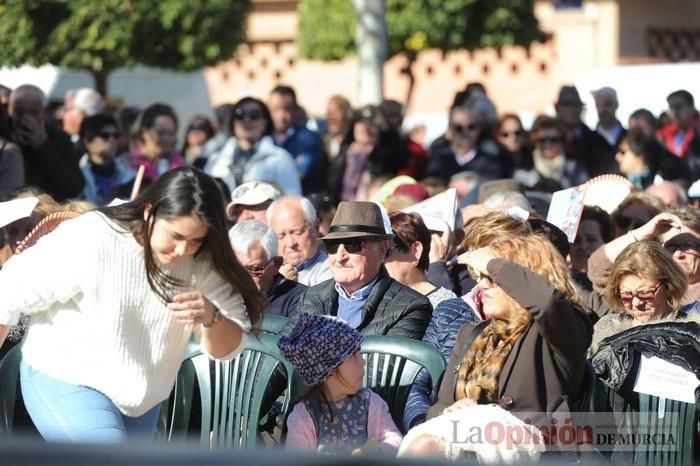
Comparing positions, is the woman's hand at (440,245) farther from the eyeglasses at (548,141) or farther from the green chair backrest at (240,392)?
the eyeglasses at (548,141)

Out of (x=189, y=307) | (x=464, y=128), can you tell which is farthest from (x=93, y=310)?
(x=464, y=128)

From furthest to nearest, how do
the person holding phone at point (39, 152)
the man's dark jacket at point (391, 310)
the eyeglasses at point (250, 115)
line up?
the eyeglasses at point (250, 115) → the person holding phone at point (39, 152) → the man's dark jacket at point (391, 310)

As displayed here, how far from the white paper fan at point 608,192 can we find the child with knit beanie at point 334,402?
3644 millimetres

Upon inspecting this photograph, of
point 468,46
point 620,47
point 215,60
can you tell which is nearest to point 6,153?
point 215,60

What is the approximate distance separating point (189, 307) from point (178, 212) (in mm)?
310

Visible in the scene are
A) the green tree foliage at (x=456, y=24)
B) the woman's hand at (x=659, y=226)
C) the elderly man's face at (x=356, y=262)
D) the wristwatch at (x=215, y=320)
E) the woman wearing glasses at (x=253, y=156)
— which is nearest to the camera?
the wristwatch at (x=215, y=320)

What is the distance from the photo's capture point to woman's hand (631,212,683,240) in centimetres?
678

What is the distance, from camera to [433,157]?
477 inches

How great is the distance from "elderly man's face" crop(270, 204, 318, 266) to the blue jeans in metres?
3.18

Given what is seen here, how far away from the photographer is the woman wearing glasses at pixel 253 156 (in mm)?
10234

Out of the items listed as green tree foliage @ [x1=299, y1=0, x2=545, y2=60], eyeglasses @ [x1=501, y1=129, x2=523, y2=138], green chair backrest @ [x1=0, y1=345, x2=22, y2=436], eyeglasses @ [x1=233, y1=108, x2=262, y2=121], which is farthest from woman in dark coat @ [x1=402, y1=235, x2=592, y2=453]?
green tree foliage @ [x1=299, y1=0, x2=545, y2=60]

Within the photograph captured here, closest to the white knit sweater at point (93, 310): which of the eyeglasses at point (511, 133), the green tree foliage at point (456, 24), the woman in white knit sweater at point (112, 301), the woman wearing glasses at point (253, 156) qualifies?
the woman in white knit sweater at point (112, 301)

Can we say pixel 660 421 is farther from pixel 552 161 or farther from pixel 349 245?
pixel 552 161

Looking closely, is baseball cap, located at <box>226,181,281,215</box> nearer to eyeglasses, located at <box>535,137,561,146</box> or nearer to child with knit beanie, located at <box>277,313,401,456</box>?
child with knit beanie, located at <box>277,313,401,456</box>
